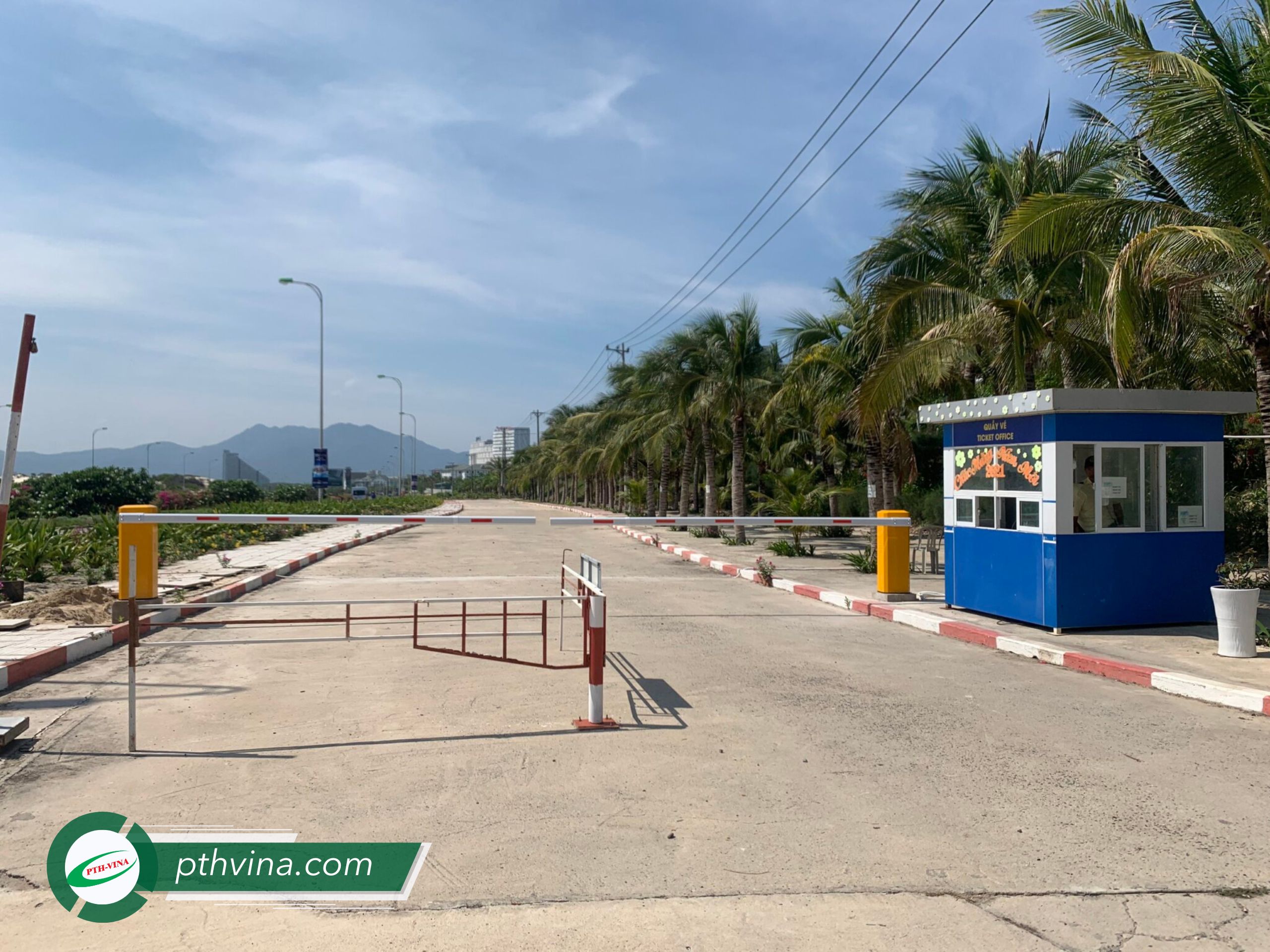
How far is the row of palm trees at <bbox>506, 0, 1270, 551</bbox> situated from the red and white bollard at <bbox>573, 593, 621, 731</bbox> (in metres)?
7.24

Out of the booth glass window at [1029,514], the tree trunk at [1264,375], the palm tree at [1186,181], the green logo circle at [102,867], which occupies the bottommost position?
the green logo circle at [102,867]

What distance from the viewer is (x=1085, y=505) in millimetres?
11055

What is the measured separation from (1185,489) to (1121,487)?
0.90 m

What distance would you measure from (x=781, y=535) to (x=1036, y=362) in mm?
16239

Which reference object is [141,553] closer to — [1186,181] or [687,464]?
[1186,181]

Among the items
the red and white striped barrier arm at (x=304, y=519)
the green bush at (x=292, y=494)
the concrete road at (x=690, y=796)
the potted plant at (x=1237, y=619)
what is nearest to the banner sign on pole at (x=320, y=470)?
the green bush at (x=292, y=494)

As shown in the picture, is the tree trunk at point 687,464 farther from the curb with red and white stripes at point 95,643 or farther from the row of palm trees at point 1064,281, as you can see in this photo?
the curb with red and white stripes at point 95,643

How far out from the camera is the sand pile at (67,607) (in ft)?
37.6

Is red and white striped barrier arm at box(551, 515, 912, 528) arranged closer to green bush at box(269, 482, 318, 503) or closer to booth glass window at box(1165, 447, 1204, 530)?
booth glass window at box(1165, 447, 1204, 530)

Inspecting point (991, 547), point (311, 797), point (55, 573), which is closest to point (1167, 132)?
point (991, 547)

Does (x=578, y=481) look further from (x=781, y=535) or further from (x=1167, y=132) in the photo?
(x=1167, y=132)

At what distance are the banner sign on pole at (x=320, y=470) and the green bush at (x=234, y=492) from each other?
25.4 ft

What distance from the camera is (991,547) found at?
12141mm

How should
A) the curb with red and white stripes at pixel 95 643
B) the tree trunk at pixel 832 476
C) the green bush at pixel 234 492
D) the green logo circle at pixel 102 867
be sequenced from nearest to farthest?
the green logo circle at pixel 102 867, the curb with red and white stripes at pixel 95 643, the tree trunk at pixel 832 476, the green bush at pixel 234 492
